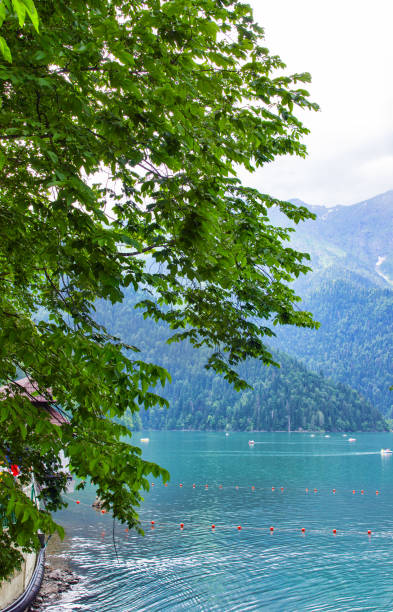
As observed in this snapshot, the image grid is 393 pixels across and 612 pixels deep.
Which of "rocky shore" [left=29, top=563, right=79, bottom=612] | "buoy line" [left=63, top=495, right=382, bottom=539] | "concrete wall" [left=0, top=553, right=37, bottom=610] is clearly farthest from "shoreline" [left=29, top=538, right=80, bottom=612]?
"buoy line" [left=63, top=495, right=382, bottom=539]

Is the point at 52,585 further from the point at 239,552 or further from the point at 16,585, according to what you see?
the point at 239,552

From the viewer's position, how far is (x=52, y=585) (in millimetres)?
23328

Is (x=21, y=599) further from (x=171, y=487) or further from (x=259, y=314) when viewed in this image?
(x=171, y=487)

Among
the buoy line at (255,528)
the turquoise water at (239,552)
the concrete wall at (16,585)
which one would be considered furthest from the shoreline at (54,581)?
the buoy line at (255,528)

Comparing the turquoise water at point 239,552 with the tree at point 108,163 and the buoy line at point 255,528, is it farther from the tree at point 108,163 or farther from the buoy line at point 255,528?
the tree at point 108,163

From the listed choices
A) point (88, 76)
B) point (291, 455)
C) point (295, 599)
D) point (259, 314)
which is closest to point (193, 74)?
point (88, 76)

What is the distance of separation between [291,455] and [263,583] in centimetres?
8405

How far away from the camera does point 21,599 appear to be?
696 inches

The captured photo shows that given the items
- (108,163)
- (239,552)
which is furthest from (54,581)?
(108,163)

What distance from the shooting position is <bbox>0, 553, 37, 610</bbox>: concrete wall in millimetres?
15542

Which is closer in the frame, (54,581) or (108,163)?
(108,163)

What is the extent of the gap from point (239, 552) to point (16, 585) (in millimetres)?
17305

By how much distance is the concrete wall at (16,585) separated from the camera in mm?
15542

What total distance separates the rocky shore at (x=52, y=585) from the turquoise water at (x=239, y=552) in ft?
1.59
